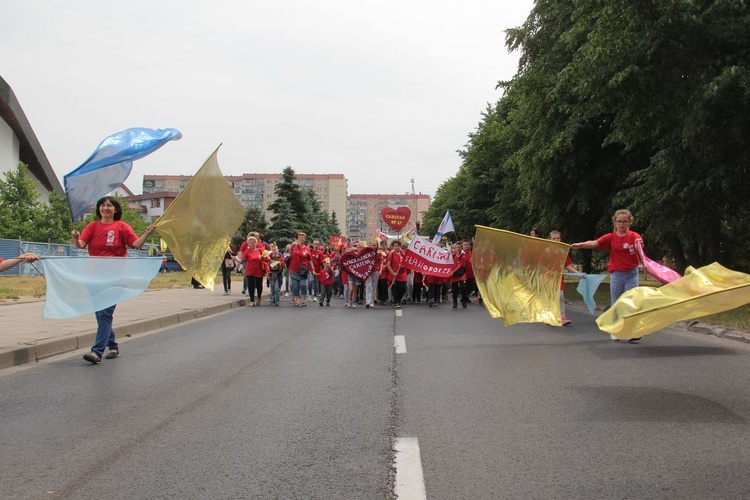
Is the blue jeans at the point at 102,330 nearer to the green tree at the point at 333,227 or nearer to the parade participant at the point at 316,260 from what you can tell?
the parade participant at the point at 316,260

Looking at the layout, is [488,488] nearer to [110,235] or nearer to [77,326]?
[110,235]

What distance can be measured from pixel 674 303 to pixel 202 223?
5802 mm

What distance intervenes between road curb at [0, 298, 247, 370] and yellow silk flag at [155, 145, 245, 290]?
1.99m

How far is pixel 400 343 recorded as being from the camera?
33.7 feet

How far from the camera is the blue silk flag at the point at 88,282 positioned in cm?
768

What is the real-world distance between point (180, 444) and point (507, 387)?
321 cm

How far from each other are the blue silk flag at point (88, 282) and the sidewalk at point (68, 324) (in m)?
1.09

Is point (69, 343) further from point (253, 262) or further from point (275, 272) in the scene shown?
point (275, 272)

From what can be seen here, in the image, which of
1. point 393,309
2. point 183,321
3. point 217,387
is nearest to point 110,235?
point 217,387

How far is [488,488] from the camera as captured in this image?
12.5 feet

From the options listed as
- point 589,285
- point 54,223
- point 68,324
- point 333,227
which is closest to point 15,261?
point 68,324

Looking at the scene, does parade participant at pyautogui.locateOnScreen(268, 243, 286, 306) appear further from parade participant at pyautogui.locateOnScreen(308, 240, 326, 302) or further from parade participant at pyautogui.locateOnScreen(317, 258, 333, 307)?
parade participant at pyautogui.locateOnScreen(317, 258, 333, 307)

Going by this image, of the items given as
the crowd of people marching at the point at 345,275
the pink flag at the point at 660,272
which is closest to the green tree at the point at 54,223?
the crowd of people marching at the point at 345,275

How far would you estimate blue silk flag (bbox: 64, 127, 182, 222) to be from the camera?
8.34m
